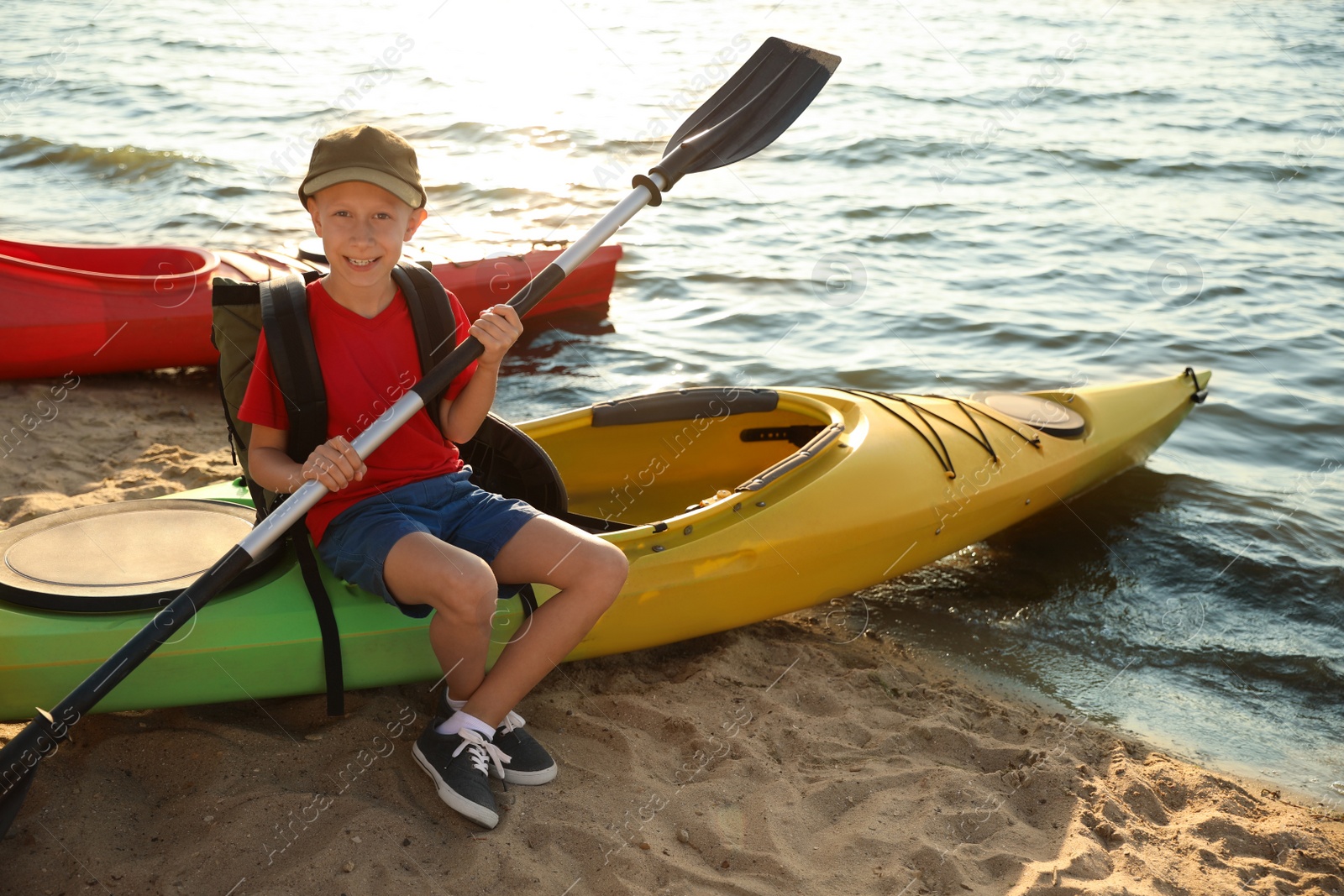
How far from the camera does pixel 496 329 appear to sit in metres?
2.24

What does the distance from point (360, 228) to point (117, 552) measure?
1.02m

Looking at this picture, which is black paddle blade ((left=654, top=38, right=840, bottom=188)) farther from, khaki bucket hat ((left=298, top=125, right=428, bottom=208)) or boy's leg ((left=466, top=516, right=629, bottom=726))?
boy's leg ((left=466, top=516, right=629, bottom=726))

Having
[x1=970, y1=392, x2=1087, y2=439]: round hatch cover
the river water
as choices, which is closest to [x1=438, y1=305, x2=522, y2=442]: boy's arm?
the river water

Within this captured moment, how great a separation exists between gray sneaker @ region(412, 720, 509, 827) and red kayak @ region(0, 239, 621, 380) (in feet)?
9.74

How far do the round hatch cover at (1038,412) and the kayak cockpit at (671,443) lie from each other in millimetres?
791

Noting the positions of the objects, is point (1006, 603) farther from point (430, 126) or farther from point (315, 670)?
point (430, 126)

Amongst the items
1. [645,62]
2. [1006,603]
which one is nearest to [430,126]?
[645,62]

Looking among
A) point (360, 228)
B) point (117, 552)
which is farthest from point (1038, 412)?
point (117, 552)

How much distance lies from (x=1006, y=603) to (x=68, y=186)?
7998 millimetres

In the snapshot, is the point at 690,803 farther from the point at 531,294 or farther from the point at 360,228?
the point at 360,228

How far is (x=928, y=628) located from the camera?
3.56 meters

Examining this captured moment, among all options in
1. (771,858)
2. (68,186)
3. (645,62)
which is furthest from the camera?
(645,62)

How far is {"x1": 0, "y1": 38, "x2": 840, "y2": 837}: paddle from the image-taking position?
6.54 feet

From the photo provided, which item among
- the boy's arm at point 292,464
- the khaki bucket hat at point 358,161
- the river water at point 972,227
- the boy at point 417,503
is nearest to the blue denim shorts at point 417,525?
the boy at point 417,503
